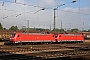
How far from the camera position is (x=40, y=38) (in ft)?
122

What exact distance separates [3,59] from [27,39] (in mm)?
21559

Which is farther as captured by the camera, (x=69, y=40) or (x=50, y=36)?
(x=69, y=40)

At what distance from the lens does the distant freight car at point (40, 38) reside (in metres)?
34.0

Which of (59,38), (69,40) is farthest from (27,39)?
(69,40)

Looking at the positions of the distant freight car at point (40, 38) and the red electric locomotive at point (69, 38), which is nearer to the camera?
the distant freight car at point (40, 38)

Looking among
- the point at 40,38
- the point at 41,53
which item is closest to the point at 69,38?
the point at 40,38

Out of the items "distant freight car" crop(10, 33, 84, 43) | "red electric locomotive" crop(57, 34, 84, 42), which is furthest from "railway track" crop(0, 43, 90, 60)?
"red electric locomotive" crop(57, 34, 84, 42)

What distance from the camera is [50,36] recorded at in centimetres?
3922

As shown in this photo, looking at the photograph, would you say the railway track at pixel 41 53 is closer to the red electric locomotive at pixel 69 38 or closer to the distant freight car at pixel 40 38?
the distant freight car at pixel 40 38

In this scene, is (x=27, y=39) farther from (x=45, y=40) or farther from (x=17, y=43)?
(x=45, y=40)

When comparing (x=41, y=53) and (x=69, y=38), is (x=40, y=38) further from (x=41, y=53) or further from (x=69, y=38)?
→ (x=41, y=53)

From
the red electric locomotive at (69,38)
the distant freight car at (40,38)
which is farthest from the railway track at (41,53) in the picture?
the red electric locomotive at (69,38)

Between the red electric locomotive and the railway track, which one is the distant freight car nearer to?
the red electric locomotive

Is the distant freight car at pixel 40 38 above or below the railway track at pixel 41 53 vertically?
above
